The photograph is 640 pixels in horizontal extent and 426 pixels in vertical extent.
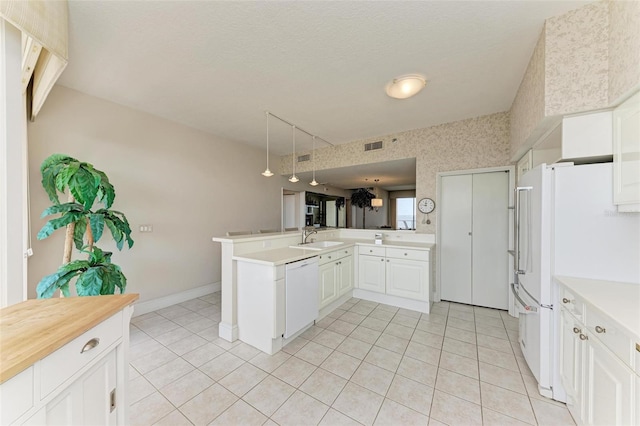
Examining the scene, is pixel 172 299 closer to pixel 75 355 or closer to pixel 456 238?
pixel 75 355

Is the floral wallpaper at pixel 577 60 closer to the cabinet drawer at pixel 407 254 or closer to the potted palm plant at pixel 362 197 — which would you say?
the cabinet drawer at pixel 407 254

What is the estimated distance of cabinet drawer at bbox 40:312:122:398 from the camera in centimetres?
72

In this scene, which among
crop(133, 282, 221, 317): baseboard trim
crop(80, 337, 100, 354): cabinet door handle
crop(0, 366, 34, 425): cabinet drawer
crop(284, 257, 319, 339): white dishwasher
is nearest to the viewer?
crop(0, 366, 34, 425): cabinet drawer

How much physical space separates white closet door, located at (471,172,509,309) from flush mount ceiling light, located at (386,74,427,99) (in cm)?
181

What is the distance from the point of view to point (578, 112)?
168cm

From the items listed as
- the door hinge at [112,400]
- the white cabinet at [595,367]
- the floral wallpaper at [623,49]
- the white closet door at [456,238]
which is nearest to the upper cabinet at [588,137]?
the floral wallpaper at [623,49]

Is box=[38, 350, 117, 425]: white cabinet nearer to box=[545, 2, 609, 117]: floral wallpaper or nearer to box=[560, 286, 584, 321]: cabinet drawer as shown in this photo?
box=[560, 286, 584, 321]: cabinet drawer

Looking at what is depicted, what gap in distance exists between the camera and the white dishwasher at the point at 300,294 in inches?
93.7

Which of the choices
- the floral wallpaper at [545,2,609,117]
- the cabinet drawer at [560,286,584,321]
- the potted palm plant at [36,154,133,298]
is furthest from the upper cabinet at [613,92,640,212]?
the potted palm plant at [36,154,133,298]

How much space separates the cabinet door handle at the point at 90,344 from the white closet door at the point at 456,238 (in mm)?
3893

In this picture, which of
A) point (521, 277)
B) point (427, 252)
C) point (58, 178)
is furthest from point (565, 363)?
point (58, 178)

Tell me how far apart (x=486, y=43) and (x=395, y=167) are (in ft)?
9.47

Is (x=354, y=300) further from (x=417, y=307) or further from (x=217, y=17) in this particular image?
(x=217, y=17)

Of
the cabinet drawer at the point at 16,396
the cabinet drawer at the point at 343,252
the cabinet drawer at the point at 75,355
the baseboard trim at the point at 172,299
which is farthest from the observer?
the cabinet drawer at the point at 343,252
